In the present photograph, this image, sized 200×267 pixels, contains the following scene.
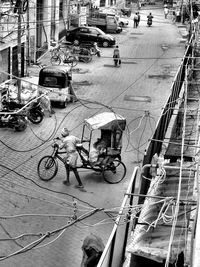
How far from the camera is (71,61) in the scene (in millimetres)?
32344

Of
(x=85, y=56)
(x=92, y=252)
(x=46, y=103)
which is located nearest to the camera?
(x=92, y=252)

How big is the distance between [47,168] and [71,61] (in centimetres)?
1735

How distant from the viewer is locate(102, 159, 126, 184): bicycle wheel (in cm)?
1588

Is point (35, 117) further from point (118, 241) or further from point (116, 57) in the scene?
point (116, 57)

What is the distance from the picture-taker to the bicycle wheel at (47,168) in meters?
15.6

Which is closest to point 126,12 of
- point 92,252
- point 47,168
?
point 47,168


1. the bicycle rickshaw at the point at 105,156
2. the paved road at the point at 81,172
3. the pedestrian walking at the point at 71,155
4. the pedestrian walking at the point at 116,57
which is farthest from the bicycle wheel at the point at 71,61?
the pedestrian walking at the point at 71,155

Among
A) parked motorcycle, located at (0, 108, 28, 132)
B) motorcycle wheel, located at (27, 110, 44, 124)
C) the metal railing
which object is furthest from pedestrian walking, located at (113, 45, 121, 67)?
the metal railing

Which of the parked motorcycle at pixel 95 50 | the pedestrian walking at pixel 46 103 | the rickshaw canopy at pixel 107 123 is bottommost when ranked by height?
the pedestrian walking at pixel 46 103

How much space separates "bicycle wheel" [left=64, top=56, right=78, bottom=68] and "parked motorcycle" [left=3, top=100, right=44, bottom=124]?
35.7 feet

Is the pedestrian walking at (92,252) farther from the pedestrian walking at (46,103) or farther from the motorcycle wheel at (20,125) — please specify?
the pedestrian walking at (46,103)

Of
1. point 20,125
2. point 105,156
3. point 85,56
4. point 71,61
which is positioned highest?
point 85,56

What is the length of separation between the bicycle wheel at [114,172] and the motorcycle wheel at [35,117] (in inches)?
214

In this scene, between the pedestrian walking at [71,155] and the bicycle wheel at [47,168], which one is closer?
the pedestrian walking at [71,155]
